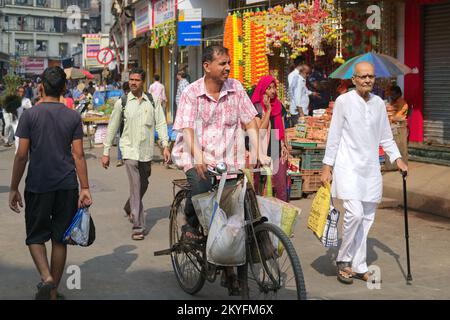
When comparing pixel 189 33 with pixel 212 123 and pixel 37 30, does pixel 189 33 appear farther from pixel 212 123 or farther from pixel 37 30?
pixel 37 30

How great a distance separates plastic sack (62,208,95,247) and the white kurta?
211 centimetres

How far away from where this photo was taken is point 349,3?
12414mm

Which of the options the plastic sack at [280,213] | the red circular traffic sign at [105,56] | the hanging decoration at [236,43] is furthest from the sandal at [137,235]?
the red circular traffic sign at [105,56]

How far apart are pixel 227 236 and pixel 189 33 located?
1436 centimetres

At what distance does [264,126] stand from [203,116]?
2.96 metres

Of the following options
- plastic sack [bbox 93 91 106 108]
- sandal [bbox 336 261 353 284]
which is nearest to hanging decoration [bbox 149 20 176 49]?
plastic sack [bbox 93 91 106 108]

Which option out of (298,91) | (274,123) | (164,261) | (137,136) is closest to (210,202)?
(164,261)

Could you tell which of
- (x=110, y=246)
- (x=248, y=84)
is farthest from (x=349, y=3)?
(x=110, y=246)

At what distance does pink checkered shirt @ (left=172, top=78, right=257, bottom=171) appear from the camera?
5504 mm

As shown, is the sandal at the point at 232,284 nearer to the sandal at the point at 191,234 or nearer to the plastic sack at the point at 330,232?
the sandal at the point at 191,234

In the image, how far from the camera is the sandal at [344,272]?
6.14 metres

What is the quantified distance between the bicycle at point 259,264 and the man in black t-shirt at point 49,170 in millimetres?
945

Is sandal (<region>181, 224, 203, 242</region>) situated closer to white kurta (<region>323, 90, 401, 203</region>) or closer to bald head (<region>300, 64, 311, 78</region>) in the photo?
white kurta (<region>323, 90, 401, 203</region>)
